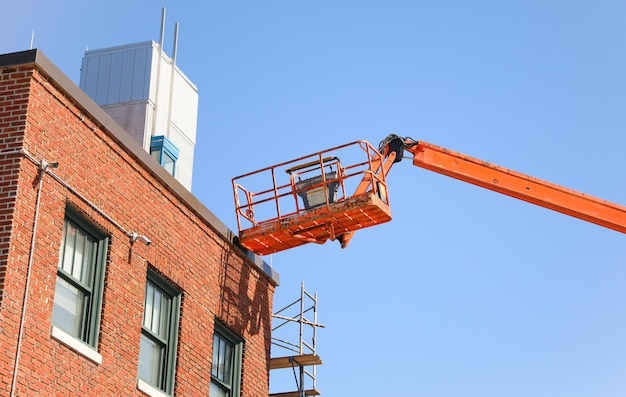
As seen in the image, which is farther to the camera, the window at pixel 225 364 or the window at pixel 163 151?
the window at pixel 163 151

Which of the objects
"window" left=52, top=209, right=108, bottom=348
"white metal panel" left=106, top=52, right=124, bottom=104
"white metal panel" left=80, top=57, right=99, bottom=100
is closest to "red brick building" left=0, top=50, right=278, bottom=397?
"window" left=52, top=209, right=108, bottom=348

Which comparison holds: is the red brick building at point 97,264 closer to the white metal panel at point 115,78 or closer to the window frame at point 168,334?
the window frame at point 168,334

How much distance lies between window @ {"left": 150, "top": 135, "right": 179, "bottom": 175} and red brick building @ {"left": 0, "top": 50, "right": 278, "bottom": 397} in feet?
5.68

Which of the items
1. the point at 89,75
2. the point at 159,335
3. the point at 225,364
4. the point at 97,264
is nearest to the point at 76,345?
the point at 97,264

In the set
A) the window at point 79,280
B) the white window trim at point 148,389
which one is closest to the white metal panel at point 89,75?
the window at point 79,280

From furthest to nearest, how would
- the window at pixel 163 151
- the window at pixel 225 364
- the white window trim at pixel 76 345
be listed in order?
the window at pixel 163 151
the window at pixel 225 364
the white window trim at pixel 76 345

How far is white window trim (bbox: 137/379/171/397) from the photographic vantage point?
1708 cm

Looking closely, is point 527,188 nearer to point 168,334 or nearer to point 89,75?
point 89,75

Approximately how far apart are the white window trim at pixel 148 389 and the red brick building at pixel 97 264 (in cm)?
2

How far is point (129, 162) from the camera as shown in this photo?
17.6 metres

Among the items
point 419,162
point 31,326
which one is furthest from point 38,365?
point 419,162

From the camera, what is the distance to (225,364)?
67.4 ft

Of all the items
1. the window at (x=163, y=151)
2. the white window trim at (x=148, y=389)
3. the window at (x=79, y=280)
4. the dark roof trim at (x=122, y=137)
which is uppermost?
the window at (x=163, y=151)

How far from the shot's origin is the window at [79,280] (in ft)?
51.1
